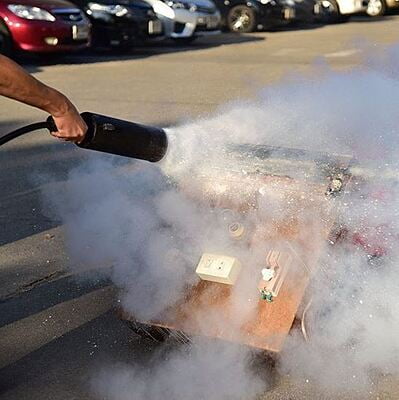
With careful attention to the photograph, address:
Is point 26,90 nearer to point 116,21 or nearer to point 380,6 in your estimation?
point 116,21

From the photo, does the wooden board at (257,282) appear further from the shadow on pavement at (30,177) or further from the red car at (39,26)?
the red car at (39,26)

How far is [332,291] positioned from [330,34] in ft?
42.7

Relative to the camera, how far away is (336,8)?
17641 millimetres

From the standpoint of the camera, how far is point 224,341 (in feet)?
9.30

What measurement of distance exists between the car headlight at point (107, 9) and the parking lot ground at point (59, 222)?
0.72 meters

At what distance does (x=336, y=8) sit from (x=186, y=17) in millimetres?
5811

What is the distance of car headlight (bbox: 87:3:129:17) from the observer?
39.2 feet

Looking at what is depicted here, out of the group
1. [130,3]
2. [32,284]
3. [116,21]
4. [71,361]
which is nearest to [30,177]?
[32,284]

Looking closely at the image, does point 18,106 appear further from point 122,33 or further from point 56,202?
point 122,33

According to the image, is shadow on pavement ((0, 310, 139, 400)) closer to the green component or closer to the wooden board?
the wooden board

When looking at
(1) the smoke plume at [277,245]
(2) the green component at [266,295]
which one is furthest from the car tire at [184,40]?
(2) the green component at [266,295]

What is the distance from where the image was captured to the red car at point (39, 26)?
10117 millimetres

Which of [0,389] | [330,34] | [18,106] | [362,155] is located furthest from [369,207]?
[330,34]

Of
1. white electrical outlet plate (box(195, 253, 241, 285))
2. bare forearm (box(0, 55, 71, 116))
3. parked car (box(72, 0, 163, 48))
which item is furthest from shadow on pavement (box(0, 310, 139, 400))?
parked car (box(72, 0, 163, 48))
